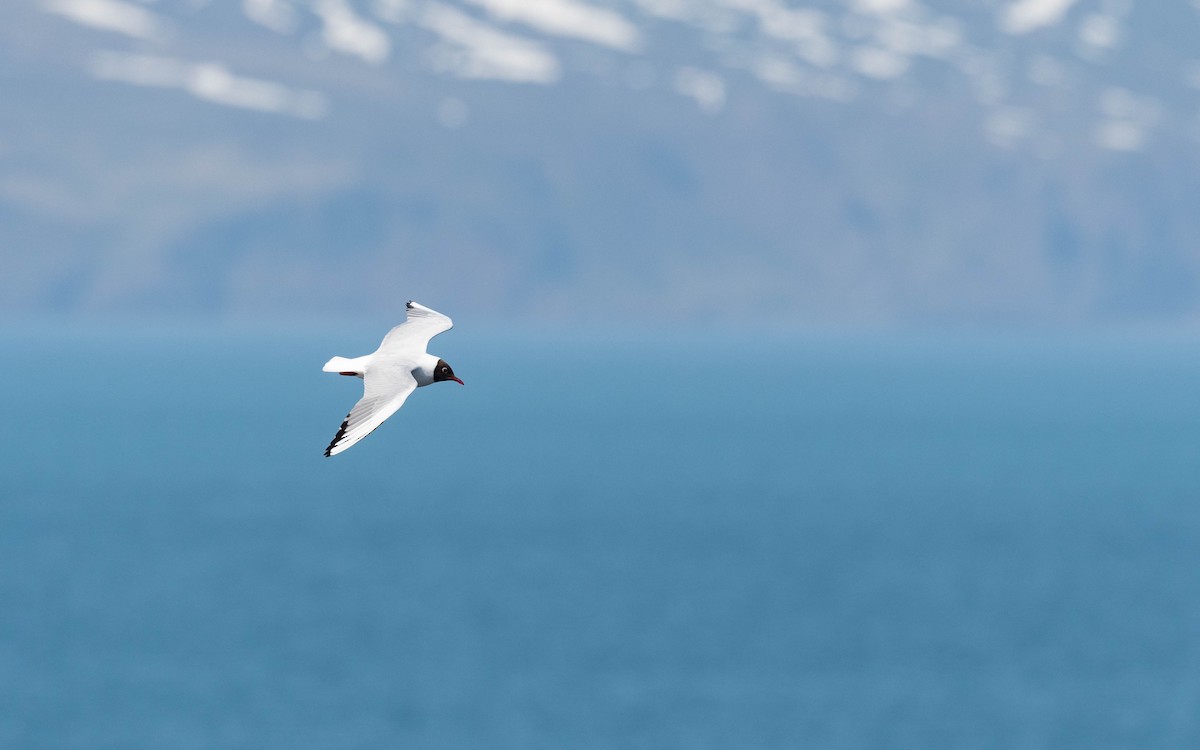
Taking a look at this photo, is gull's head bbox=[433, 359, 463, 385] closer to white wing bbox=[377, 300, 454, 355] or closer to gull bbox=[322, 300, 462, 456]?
gull bbox=[322, 300, 462, 456]

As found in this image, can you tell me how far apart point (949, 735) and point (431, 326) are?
311 feet

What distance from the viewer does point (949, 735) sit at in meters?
109

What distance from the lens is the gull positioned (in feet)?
50.6

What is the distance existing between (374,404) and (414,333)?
3214mm

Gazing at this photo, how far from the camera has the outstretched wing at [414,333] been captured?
18359 millimetres

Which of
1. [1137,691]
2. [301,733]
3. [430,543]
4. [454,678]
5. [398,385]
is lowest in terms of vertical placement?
[398,385]

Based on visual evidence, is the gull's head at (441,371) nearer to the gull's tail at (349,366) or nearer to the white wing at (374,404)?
the white wing at (374,404)

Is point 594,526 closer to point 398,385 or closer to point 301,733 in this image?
point 301,733

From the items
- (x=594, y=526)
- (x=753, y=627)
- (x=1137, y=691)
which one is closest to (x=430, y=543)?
(x=594, y=526)

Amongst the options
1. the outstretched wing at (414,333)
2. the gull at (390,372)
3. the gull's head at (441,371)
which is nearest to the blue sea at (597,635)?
the outstretched wing at (414,333)

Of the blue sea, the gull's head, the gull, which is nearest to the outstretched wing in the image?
the gull

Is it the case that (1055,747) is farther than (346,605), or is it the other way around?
(346,605)

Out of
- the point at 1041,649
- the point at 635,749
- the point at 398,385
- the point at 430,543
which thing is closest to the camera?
the point at 398,385

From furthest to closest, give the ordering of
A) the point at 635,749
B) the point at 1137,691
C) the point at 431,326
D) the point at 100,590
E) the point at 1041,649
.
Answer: the point at 100,590 → the point at 1041,649 → the point at 1137,691 → the point at 635,749 → the point at 431,326
